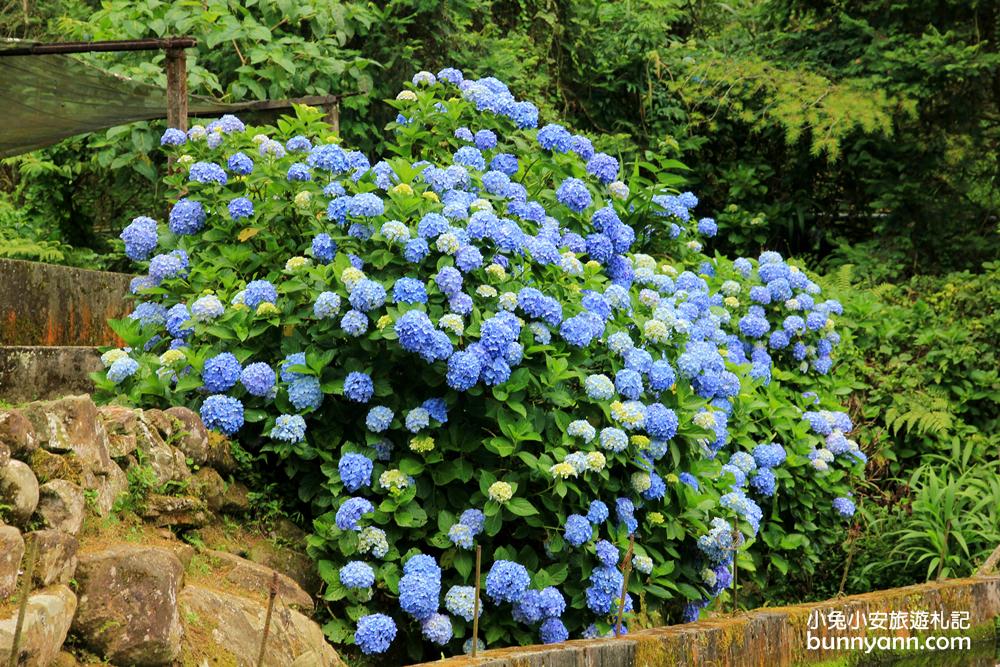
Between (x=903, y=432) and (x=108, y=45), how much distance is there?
506cm

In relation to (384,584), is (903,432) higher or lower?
lower

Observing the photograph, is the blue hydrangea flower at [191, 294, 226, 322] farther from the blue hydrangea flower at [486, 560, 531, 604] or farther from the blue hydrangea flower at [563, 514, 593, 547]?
the blue hydrangea flower at [563, 514, 593, 547]

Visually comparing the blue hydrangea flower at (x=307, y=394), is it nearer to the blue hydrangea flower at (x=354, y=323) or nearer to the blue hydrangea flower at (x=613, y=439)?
the blue hydrangea flower at (x=354, y=323)

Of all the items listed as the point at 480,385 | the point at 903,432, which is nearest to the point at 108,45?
the point at 480,385

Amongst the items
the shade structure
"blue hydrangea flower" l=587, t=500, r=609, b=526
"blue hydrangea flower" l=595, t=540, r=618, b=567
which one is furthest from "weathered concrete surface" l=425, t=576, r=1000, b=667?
the shade structure

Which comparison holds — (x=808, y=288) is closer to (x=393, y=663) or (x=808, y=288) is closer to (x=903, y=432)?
(x=903, y=432)

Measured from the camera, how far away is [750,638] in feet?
12.6

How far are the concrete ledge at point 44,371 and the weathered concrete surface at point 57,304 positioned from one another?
0.95 m

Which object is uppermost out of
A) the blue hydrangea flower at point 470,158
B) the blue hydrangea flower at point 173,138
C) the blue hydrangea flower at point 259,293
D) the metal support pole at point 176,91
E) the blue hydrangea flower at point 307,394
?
the metal support pole at point 176,91

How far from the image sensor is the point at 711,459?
15.7 ft

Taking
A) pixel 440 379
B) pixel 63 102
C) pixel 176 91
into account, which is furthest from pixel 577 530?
pixel 63 102

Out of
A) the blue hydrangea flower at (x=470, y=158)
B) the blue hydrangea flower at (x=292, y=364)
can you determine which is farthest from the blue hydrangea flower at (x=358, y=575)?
the blue hydrangea flower at (x=470, y=158)

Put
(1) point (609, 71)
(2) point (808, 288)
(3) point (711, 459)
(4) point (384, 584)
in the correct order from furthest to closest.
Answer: (1) point (609, 71) < (2) point (808, 288) < (3) point (711, 459) < (4) point (384, 584)

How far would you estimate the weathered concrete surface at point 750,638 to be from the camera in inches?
129
